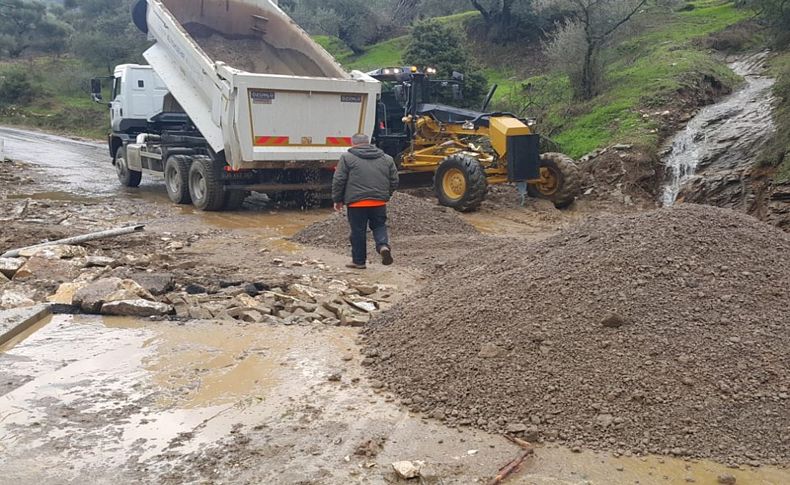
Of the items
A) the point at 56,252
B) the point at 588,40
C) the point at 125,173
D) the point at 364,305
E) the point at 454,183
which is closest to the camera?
the point at 364,305

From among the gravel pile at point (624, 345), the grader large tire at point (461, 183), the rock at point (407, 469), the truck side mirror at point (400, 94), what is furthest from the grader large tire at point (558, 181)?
the rock at point (407, 469)

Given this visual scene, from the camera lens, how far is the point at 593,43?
1838 centimetres

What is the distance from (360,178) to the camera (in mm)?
8477

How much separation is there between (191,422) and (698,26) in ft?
83.1

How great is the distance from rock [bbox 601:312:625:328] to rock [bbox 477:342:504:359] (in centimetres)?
69

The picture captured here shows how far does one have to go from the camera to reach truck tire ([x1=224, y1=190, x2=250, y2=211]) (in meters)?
12.7

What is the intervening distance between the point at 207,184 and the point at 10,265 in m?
5.11

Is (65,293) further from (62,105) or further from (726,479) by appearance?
(62,105)

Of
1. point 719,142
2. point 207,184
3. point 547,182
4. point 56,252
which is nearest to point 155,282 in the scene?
point 56,252

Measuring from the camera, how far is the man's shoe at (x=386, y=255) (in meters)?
8.66

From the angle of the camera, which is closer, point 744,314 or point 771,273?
point 744,314

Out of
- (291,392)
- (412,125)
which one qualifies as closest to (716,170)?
(412,125)

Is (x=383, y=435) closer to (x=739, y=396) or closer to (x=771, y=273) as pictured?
(x=739, y=396)

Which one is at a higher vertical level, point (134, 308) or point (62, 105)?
point (62, 105)
